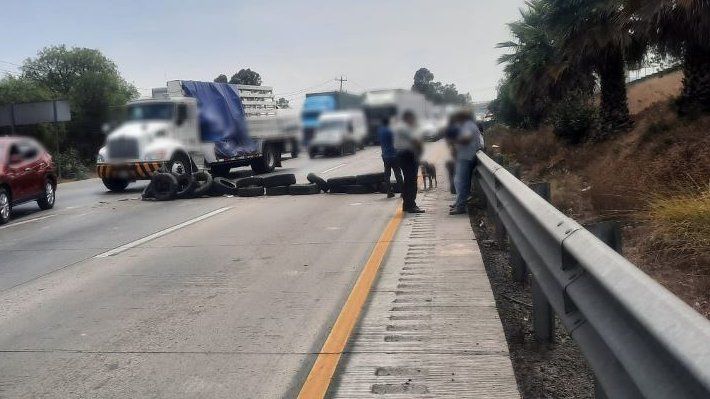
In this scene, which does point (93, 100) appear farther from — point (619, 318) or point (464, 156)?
point (619, 318)

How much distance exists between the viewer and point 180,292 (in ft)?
23.2

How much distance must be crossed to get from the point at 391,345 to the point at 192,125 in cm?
1340

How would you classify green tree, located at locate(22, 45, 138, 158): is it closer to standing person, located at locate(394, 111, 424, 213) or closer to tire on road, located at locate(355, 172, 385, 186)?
tire on road, located at locate(355, 172, 385, 186)

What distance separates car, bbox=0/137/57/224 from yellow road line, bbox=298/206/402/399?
30.1 ft

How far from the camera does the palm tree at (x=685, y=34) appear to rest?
45.8 feet

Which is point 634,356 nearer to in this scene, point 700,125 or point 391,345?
point 391,345

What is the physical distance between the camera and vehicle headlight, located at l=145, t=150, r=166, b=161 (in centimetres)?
1797

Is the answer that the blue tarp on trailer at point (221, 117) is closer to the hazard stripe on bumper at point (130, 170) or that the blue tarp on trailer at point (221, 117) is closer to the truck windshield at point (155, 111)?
the truck windshield at point (155, 111)

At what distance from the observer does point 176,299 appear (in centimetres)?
679

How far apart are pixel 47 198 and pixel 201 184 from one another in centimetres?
342

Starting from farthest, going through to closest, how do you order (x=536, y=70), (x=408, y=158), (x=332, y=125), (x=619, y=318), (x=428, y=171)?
(x=536, y=70) < (x=428, y=171) < (x=408, y=158) < (x=332, y=125) < (x=619, y=318)

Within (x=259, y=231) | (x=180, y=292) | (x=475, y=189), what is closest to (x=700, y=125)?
(x=475, y=189)

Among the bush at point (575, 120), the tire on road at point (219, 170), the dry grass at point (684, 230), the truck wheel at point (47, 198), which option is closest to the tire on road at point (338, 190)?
the tire on road at point (219, 170)

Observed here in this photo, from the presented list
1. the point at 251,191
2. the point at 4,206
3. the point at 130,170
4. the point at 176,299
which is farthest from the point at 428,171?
the point at 176,299
